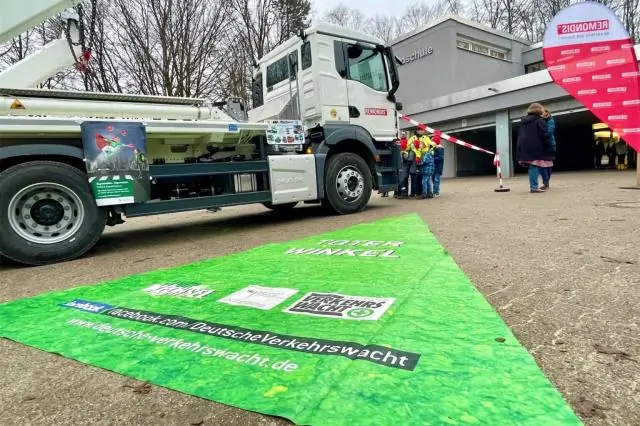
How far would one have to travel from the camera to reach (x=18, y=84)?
5156 mm

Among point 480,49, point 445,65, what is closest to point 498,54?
point 480,49

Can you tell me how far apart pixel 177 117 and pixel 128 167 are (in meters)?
1.04

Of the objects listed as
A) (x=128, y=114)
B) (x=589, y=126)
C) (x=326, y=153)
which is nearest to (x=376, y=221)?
(x=326, y=153)

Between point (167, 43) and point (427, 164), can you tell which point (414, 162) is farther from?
point (167, 43)

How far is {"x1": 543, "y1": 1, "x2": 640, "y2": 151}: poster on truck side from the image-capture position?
8.38m

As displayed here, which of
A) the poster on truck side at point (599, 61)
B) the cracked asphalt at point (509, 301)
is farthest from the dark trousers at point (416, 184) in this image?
the cracked asphalt at point (509, 301)

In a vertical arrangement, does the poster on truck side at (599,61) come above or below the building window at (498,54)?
below

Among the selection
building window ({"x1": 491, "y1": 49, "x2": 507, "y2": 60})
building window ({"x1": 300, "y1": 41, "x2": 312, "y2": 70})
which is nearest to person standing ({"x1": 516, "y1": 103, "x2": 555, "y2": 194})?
building window ({"x1": 300, "y1": 41, "x2": 312, "y2": 70})

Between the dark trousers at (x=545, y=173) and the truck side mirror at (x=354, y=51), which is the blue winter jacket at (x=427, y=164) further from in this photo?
the truck side mirror at (x=354, y=51)

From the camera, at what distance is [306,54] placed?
688 centimetres

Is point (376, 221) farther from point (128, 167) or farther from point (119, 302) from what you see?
point (119, 302)

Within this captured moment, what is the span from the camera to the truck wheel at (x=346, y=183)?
7.08m

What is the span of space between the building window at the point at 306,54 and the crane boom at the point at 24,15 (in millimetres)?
3463

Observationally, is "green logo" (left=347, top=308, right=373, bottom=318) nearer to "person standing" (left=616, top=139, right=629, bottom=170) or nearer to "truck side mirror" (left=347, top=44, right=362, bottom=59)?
"truck side mirror" (left=347, top=44, right=362, bottom=59)
